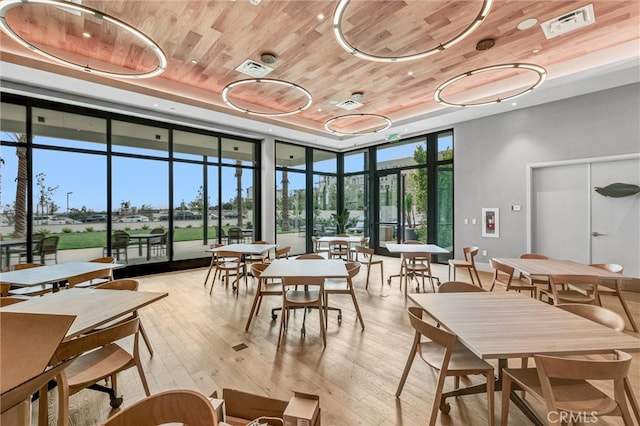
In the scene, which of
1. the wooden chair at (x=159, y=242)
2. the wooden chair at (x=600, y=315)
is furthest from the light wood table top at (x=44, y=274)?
the wooden chair at (x=600, y=315)

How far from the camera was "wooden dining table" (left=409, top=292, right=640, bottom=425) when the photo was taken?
1554mm

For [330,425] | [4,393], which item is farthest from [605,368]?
[4,393]

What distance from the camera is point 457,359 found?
196 centimetres

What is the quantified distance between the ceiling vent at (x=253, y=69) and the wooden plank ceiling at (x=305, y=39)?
9cm

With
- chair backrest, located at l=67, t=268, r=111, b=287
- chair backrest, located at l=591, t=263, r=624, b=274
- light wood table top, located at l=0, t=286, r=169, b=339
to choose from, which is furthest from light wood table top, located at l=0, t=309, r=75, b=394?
chair backrest, located at l=591, t=263, r=624, b=274

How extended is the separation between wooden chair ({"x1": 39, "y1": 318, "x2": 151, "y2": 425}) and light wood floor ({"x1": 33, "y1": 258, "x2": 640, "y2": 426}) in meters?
0.44

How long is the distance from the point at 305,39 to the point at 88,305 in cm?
404

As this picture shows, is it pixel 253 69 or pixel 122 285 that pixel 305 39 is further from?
pixel 122 285

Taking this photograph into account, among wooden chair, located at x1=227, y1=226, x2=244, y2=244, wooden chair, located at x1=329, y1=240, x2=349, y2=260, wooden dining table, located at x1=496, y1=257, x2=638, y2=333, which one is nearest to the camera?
wooden dining table, located at x1=496, y1=257, x2=638, y2=333

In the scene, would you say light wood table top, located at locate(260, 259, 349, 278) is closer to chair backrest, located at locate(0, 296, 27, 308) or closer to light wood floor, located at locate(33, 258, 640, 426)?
light wood floor, located at locate(33, 258, 640, 426)

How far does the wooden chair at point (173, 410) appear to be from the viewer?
1017 mm

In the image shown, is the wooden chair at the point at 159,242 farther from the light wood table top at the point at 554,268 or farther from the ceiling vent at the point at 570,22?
the ceiling vent at the point at 570,22

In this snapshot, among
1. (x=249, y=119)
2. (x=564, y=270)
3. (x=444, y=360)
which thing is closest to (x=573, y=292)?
(x=564, y=270)

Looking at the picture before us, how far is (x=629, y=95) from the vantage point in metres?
4.77
